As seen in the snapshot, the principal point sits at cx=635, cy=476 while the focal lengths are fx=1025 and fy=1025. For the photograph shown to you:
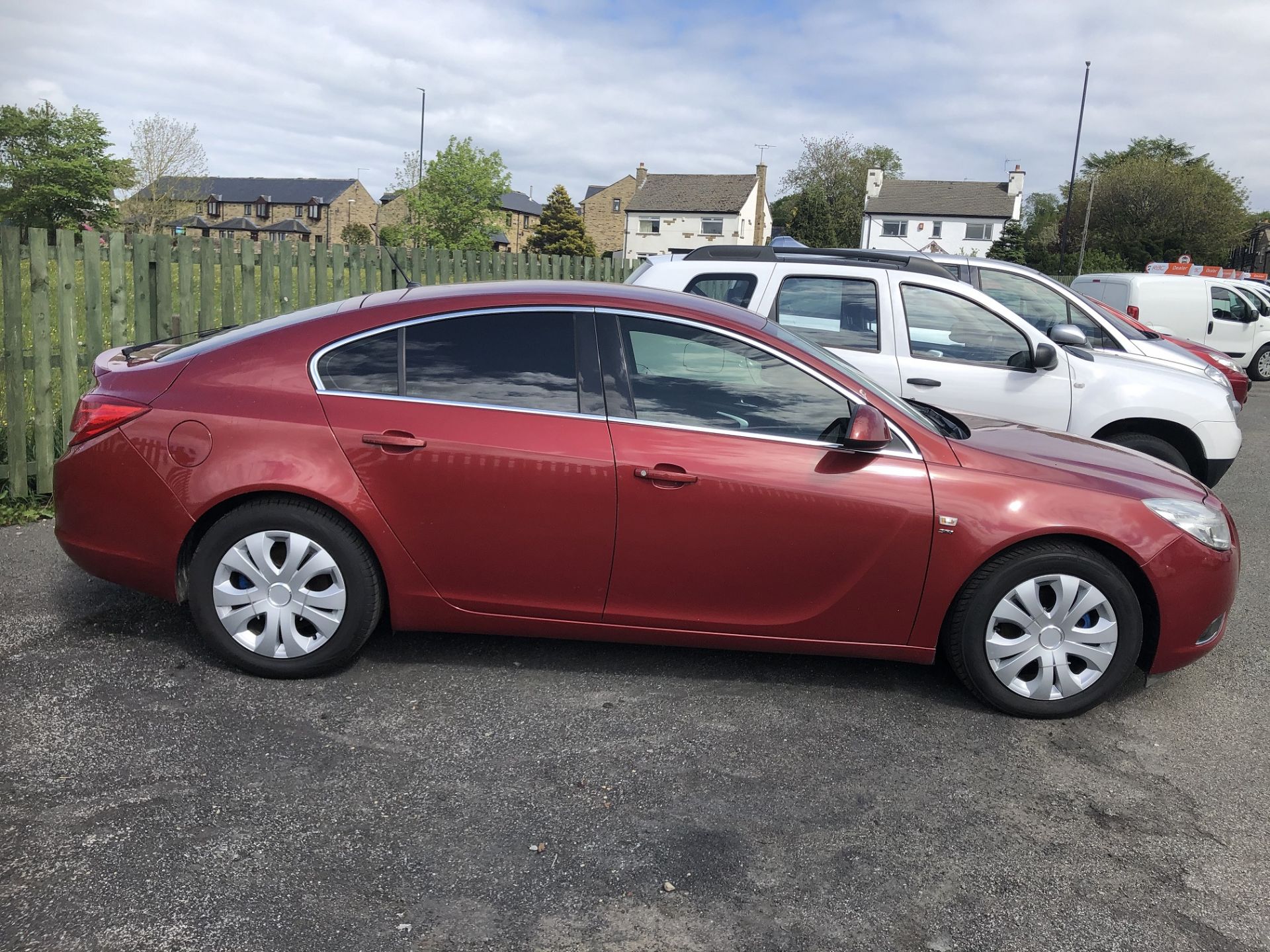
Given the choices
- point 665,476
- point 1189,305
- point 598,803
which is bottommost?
point 598,803

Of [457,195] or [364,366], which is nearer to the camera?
[364,366]

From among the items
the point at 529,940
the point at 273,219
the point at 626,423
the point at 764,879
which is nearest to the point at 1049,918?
the point at 764,879

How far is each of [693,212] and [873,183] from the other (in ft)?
47.7

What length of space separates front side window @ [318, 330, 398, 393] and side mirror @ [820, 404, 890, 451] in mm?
1721

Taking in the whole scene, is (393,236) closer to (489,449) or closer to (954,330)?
(954,330)

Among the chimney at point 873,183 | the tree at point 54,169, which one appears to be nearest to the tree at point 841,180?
the chimney at point 873,183

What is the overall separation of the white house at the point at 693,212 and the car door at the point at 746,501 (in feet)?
260

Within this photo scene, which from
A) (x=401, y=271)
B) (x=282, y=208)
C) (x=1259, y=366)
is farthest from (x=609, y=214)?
(x=401, y=271)

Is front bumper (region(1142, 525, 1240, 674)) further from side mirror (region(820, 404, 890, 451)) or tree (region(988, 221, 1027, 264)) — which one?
tree (region(988, 221, 1027, 264))

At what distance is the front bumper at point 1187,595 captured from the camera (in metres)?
3.97

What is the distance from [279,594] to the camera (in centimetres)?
399

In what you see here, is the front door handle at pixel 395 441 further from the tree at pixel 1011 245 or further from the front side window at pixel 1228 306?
the tree at pixel 1011 245

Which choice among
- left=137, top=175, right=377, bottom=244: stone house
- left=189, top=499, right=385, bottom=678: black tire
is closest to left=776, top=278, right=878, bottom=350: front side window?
left=189, top=499, right=385, bottom=678: black tire

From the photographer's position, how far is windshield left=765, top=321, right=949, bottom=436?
4.14m
